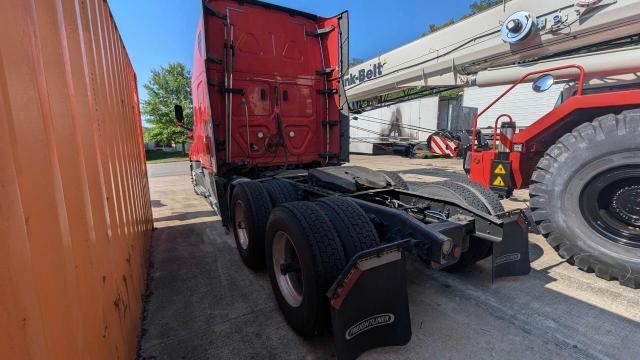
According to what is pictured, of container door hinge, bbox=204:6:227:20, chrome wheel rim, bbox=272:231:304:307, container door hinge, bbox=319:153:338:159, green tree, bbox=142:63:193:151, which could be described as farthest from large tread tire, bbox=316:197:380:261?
green tree, bbox=142:63:193:151

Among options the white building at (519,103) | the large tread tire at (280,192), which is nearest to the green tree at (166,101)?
the white building at (519,103)

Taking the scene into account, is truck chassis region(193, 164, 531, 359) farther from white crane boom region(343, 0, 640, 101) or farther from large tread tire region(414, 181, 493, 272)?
white crane boom region(343, 0, 640, 101)

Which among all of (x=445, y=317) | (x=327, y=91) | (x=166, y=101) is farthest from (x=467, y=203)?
(x=166, y=101)

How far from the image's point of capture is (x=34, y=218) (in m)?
0.89

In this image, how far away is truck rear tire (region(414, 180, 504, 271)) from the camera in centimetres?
289

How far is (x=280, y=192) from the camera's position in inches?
137

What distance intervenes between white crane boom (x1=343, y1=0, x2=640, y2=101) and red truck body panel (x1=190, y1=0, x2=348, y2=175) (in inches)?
40.0

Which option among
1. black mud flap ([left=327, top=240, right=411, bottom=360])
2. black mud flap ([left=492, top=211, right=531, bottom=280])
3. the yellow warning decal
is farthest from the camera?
the yellow warning decal

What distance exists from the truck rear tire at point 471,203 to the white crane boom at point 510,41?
3.12 m

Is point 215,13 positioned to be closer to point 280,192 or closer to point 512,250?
point 280,192

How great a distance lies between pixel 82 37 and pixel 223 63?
110 inches

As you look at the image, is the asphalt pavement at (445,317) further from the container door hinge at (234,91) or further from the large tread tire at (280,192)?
the container door hinge at (234,91)

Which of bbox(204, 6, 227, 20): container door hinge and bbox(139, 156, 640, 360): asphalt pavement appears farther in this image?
bbox(204, 6, 227, 20): container door hinge

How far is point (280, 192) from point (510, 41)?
185 inches
